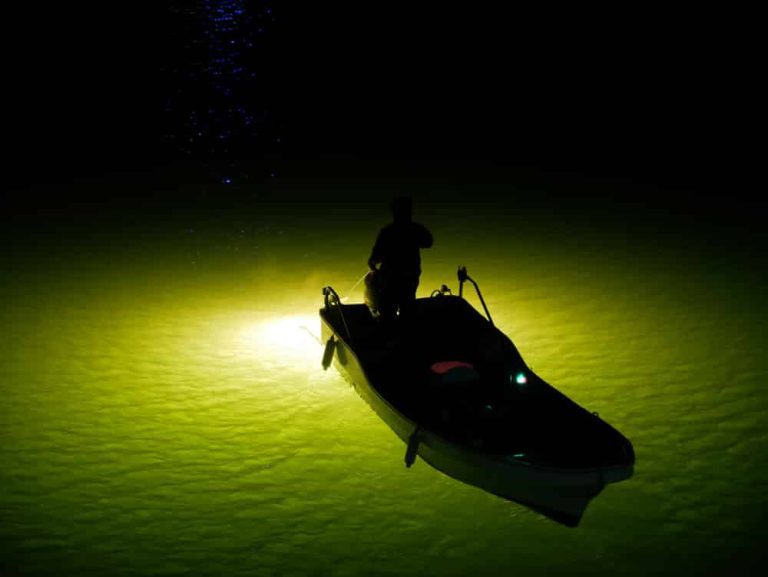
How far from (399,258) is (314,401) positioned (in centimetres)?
194

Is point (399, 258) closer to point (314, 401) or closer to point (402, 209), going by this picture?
point (402, 209)

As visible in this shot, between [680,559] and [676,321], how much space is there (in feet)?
20.8

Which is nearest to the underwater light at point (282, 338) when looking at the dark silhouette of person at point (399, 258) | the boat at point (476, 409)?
the boat at point (476, 409)

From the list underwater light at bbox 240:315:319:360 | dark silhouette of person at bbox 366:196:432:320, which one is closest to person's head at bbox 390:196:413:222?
dark silhouette of person at bbox 366:196:432:320

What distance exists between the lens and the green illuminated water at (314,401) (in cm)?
823

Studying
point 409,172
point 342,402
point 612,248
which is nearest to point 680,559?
point 342,402

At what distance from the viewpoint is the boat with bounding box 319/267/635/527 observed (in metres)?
8.12

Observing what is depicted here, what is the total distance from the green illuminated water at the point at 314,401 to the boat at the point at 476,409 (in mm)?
467

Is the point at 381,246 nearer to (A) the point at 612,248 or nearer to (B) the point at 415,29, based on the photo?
(A) the point at 612,248

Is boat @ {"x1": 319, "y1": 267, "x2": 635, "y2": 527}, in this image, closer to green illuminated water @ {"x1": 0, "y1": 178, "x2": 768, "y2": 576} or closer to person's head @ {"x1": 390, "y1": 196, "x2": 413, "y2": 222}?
green illuminated water @ {"x1": 0, "y1": 178, "x2": 768, "y2": 576}

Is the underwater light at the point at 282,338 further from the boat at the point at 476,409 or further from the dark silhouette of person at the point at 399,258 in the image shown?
the dark silhouette of person at the point at 399,258

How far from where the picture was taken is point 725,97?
1403 inches

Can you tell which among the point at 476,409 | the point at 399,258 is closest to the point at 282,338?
the point at 399,258

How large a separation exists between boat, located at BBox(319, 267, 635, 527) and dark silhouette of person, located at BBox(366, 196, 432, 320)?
199 mm
